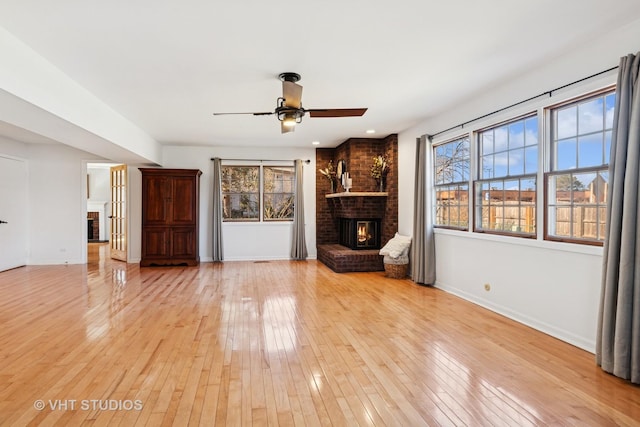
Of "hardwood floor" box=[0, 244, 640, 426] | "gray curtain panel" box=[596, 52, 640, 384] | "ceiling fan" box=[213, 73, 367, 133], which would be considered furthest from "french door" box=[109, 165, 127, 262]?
"gray curtain panel" box=[596, 52, 640, 384]

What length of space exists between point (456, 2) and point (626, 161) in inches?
65.4

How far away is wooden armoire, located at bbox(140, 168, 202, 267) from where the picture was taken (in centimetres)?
752

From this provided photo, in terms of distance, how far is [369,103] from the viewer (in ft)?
16.2

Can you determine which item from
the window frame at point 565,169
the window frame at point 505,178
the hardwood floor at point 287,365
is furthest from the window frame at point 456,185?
the window frame at point 565,169

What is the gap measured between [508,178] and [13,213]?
8.68m

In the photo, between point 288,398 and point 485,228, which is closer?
point 288,398

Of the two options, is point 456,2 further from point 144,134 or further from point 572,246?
point 144,134

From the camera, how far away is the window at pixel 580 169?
10.3 feet

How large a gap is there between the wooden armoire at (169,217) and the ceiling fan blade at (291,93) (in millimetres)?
4574

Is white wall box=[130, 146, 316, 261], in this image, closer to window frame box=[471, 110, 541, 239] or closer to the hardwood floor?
the hardwood floor

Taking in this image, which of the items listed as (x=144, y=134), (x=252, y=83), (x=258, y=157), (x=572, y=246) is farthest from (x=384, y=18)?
(x=258, y=157)

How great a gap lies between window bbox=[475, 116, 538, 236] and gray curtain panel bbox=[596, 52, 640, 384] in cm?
113

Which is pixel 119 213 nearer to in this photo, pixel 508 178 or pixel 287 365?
pixel 287 365

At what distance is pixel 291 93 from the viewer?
3627 millimetres
